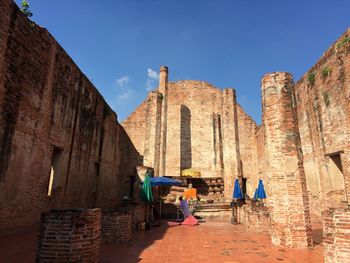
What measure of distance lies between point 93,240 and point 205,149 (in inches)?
876

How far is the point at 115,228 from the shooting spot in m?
7.37

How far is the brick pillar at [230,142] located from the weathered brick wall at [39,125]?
11.9m

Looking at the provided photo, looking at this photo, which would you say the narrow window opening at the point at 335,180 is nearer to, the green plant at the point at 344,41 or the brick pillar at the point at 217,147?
the green plant at the point at 344,41

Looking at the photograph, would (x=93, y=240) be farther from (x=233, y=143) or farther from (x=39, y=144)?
(x=233, y=143)

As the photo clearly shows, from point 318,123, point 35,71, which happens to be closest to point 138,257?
point 35,71

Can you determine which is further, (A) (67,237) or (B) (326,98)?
(B) (326,98)

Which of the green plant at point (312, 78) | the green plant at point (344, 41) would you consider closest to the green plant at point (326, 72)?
the green plant at point (312, 78)

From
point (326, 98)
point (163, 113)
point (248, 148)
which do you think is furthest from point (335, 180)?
point (163, 113)

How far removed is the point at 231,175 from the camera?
75.7 feet

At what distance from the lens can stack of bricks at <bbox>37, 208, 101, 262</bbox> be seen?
14.4ft

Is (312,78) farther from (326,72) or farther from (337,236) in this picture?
(337,236)

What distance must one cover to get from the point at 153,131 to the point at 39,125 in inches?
587

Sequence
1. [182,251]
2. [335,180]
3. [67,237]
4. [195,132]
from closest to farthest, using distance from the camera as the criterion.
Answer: [67,237] < [182,251] < [335,180] < [195,132]

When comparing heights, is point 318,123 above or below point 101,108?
below
